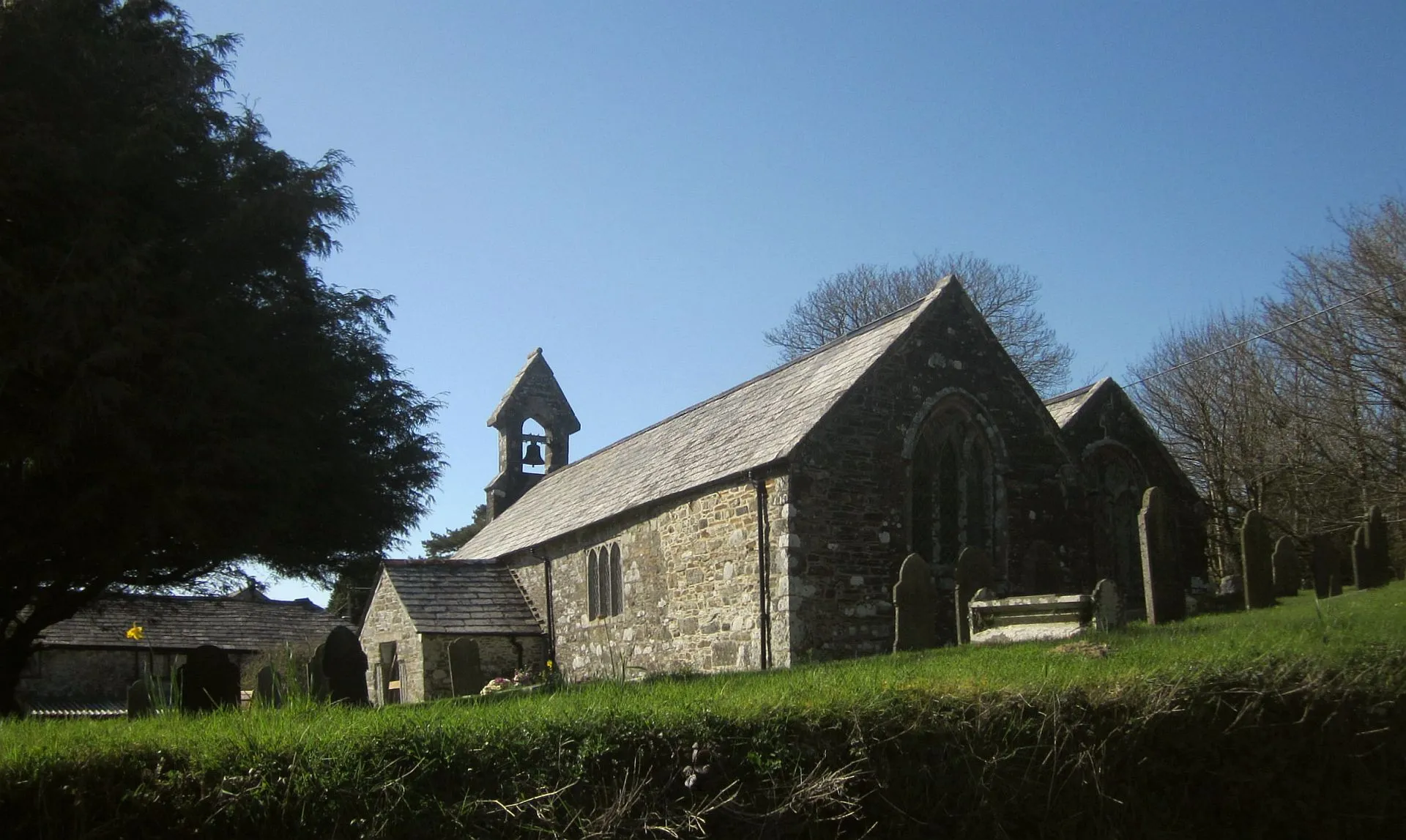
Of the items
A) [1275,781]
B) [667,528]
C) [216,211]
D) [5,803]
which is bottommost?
[1275,781]

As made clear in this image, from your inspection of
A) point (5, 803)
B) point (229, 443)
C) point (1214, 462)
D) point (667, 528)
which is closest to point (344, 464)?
point (229, 443)

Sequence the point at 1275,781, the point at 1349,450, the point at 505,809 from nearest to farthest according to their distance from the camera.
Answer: the point at 505,809 → the point at 1275,781 → the point at 1349,450

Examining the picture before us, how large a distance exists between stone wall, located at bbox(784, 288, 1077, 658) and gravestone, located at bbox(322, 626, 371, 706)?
6483mm

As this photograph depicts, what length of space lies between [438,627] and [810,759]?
19.7 meters

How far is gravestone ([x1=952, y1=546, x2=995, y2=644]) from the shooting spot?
1623cm

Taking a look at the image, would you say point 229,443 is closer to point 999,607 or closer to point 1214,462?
point 999,607

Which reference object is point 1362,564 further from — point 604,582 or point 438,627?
point 438,627

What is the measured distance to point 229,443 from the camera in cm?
1456

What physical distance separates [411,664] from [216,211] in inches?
515

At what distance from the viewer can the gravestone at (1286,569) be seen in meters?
20.1

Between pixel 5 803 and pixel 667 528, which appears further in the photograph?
pixel 667 528

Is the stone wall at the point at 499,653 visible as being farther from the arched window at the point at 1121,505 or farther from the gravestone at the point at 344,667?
the arched window at the point at 1121,505

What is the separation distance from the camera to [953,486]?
66.7 feet

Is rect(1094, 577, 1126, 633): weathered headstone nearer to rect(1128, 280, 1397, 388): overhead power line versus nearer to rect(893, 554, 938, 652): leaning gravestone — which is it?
rect(893, 554, 938, 652): leaning gravestone
